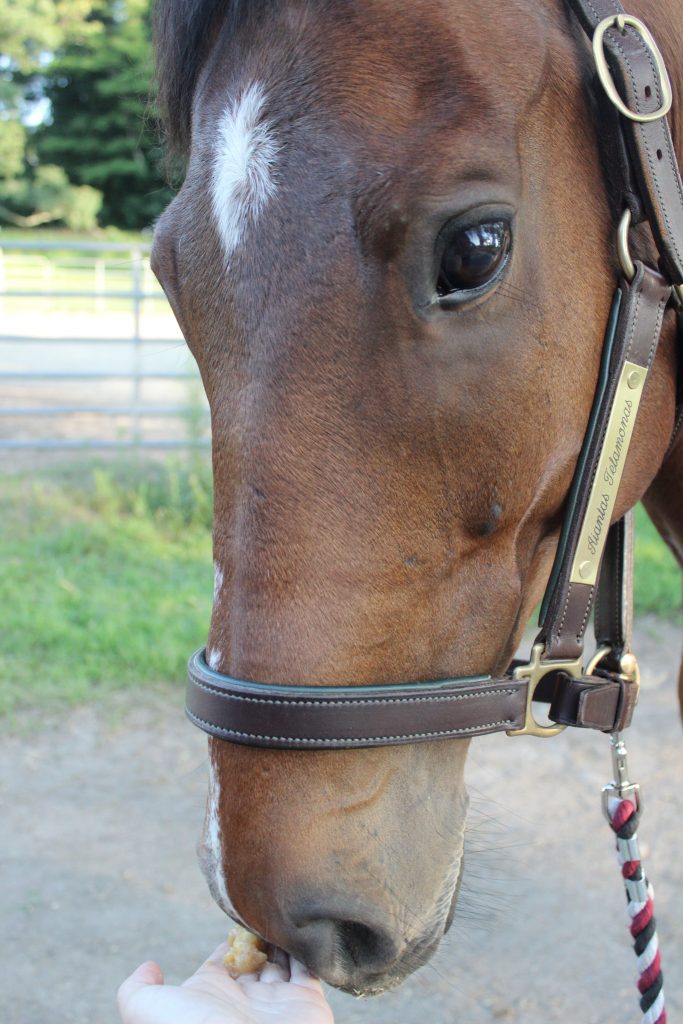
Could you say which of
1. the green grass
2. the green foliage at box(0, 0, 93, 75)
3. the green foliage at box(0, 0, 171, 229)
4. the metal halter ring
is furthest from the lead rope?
the green foliage at box(0, 0, 93, 75)

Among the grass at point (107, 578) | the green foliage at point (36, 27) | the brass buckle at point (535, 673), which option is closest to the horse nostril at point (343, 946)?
the brass buckle at point (535, 673)

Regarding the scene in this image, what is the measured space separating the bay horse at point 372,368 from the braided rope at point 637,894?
1.65ft

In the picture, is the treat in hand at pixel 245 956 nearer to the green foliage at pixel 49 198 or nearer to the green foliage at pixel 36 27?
the green foliage at pixel 36 27

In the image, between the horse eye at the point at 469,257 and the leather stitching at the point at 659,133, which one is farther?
the leather stitching at the point at 659,133

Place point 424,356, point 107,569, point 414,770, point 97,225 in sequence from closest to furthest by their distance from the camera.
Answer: point 424,356, point 414,770, point 107,569, point 97,225

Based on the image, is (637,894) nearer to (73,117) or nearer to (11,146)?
(11,146)

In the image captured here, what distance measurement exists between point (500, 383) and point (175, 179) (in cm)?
108

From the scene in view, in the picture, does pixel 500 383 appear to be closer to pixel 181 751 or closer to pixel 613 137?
pixel 613 137

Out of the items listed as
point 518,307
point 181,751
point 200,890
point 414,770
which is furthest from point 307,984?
point 181,751

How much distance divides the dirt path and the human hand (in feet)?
3.33

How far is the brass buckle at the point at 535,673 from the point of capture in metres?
1.37

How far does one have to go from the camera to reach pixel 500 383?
3.94 ft

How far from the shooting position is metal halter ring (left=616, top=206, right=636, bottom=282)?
1.27 meters

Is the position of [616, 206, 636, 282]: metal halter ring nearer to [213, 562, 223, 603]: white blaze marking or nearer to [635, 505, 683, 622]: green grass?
[213, 562, 223, 603]: white blaze marking
